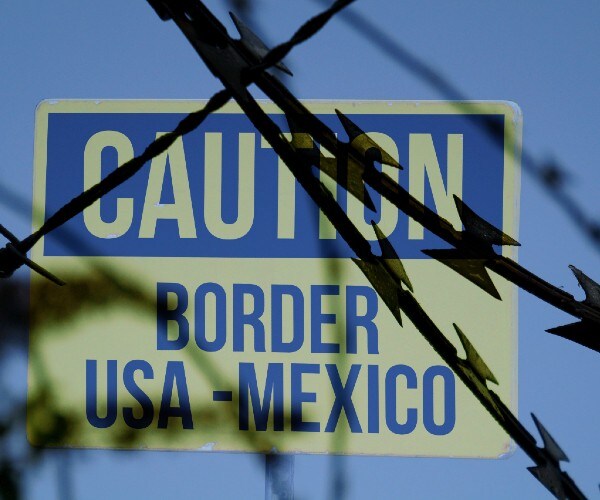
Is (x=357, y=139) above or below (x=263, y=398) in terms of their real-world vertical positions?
above

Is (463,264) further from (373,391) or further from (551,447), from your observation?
(373,391)

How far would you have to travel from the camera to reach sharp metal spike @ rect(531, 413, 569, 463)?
0.76 meters

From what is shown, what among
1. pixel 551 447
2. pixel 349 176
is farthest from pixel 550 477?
pixel 349 176

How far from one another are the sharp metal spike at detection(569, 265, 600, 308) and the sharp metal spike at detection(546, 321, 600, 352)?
0.09 ft

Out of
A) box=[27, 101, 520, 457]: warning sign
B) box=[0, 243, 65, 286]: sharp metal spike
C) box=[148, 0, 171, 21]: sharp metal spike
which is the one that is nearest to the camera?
box=[148, 0, 171, 21]: sharp metal spike

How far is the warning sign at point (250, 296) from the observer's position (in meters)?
1.25

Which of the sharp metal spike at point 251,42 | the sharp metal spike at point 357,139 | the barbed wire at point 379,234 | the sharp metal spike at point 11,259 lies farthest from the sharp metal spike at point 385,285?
the sharp metal spike at point 11,259

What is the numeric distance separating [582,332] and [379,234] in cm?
25

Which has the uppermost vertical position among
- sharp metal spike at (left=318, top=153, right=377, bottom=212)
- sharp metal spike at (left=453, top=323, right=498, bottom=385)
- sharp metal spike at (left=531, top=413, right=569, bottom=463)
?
sharp metal spike at (left=318, top=153, right=377, bottom=212)

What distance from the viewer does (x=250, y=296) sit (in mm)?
1289

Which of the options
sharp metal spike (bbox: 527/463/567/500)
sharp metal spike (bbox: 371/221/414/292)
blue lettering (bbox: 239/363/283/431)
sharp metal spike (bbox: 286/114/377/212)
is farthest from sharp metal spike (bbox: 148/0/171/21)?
blue lettering (bbox: 239/363/283/431)

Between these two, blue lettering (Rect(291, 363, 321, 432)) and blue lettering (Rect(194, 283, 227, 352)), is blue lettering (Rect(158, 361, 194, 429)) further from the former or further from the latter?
blue lettering (Rect(291, 363, 321, 432))

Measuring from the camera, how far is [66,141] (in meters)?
1.30

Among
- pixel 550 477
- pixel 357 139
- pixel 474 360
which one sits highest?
pixel 357 139
